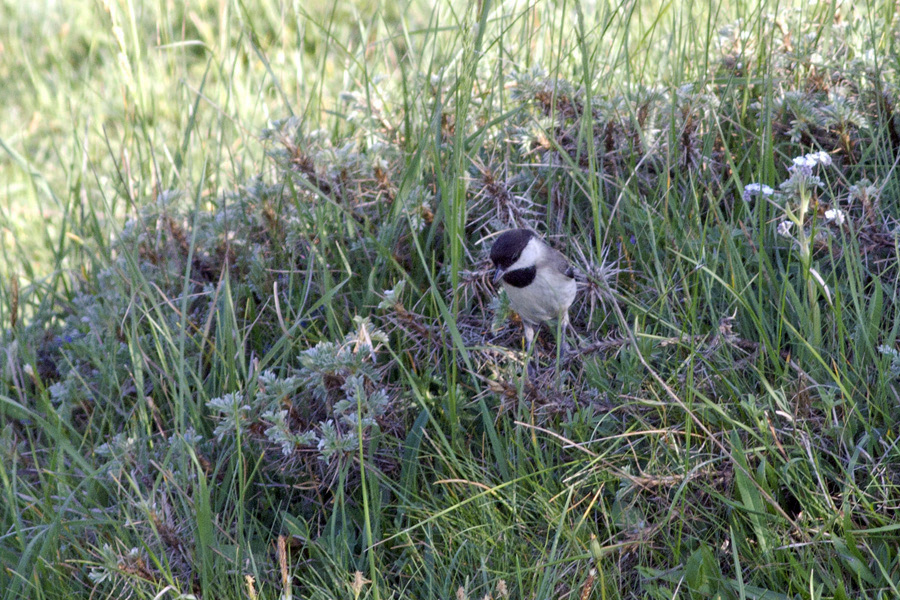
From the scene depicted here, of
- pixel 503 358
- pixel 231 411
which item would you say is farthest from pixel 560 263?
pixel 231 411

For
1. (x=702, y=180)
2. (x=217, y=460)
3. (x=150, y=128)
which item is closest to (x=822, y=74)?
(x=702, y=180)

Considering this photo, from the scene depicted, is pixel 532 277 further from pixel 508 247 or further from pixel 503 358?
pixel 503 358

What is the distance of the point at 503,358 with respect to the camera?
3264 mm

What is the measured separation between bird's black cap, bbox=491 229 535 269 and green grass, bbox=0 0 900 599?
0.48 ft

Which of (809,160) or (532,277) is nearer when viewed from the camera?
(809,160)

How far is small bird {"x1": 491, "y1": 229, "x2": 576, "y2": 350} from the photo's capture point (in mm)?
3287

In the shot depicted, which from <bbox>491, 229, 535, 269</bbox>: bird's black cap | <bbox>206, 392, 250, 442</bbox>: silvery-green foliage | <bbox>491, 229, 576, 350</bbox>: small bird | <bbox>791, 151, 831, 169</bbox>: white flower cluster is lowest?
<bbox>206, 392, 250, 442</bbox>: silvery-green foliage

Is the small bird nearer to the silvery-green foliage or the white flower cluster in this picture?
the white flower cluster

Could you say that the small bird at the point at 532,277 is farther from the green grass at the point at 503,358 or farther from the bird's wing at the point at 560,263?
the green grass at the point at 503,358

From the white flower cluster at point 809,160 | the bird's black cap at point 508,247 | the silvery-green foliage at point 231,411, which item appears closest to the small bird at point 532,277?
the bird's black cap at point 508,247

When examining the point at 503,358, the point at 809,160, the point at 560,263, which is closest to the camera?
the point at 809,160

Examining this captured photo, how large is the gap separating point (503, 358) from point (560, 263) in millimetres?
463

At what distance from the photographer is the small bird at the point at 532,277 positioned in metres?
3.29

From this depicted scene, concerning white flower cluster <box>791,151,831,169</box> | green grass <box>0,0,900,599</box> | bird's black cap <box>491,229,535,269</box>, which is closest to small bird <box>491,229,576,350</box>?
bird's black cap <box>491,229,535,269</box>
